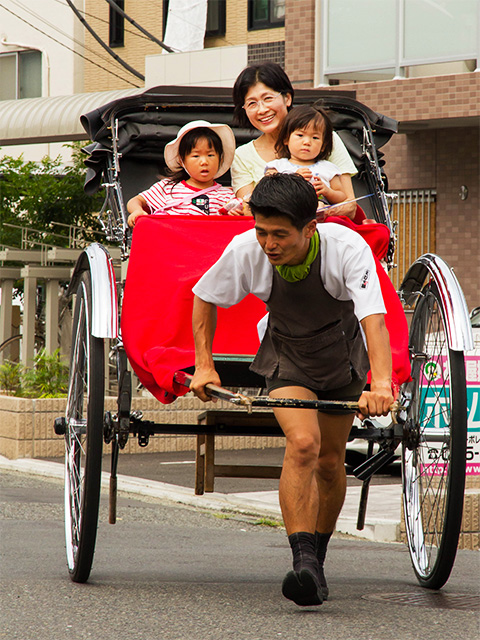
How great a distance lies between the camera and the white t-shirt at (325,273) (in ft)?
13.3

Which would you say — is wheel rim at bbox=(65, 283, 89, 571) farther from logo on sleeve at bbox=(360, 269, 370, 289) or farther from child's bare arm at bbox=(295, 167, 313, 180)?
logo on sleeve at bbox=(360, 269, 370, 289)

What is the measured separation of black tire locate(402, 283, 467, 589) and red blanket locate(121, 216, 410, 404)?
0.31 metres

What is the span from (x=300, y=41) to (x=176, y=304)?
37.0 feet

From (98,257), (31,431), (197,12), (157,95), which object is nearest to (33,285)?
(31,431)

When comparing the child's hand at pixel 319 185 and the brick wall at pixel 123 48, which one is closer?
the child's hand at pixel 319 185

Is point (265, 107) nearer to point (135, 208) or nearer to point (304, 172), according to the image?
point (304, 172)

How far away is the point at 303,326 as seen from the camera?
4.21 meters

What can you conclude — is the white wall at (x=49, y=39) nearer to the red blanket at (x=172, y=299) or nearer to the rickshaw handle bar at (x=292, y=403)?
the red blanket at (x=172, y=299)

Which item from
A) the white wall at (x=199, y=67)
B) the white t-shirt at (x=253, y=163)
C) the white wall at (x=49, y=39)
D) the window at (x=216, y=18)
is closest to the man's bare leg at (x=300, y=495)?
the white t-shirt at (x=253, y=163)

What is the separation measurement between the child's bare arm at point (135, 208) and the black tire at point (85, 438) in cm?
40

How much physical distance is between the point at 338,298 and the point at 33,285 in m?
13.2

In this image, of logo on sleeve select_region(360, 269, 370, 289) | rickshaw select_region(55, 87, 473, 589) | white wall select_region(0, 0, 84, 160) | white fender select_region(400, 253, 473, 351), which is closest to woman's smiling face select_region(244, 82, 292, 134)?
rickshaw select_region(55, 87, 473, 589)

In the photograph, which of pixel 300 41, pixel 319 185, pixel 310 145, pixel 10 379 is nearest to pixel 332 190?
pixel 319 185

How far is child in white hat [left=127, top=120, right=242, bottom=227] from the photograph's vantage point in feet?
18.3
